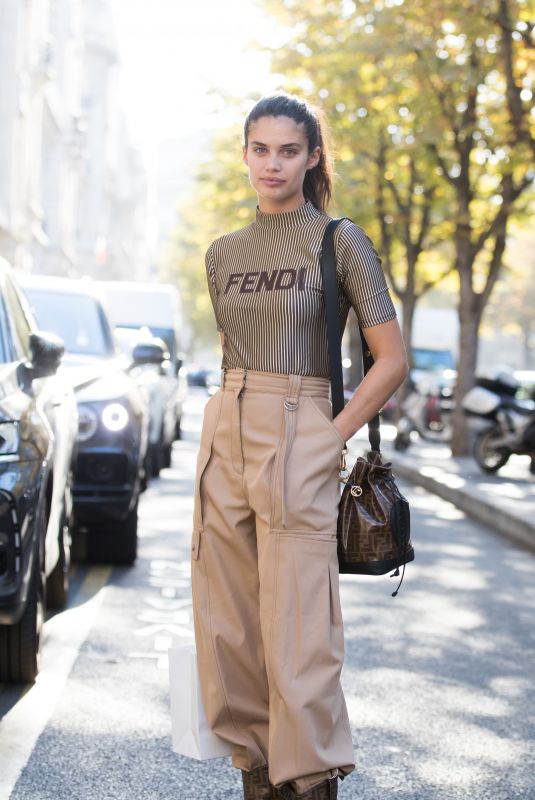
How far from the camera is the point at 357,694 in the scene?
5445 mm

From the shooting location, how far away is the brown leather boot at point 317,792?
319 centimetres

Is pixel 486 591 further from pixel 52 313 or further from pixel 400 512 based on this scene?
pixel 400 512

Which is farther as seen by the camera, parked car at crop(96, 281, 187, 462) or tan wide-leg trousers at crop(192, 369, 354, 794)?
parked car at crop(96, 281, 187, 462)

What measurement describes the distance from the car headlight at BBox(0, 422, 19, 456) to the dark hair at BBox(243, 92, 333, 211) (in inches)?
70.6

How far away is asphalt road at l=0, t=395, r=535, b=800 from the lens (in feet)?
13.8

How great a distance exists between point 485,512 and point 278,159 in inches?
397

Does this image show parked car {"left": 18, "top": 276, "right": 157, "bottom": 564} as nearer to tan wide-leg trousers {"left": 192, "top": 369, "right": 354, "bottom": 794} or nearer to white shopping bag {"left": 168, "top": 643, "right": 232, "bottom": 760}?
white shopping bag {"left": 168, "top": 643, "right": 232, "bottom": 760}

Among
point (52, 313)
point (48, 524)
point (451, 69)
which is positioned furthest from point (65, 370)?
point (451, 69)

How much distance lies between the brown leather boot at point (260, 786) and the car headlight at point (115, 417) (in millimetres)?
4859

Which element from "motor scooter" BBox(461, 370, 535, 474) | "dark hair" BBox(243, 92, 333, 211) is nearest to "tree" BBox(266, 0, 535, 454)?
"motor scooter" BBox(461, 370, 535, 474)

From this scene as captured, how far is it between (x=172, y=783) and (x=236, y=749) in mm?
840

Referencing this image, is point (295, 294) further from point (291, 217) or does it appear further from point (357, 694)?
point (357, 694)

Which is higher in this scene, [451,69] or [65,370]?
[451,69]

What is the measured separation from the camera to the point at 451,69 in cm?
1546
